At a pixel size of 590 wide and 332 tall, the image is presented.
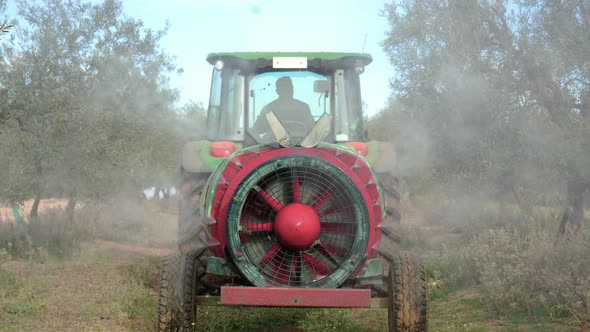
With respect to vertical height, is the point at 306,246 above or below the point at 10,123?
below

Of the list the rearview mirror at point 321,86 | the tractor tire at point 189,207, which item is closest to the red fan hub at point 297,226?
the tractor tire at point 189,207

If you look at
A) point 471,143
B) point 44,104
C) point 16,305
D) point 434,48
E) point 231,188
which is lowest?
point 16,305

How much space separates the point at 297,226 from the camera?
4699 millimetres

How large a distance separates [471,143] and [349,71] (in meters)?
3.84

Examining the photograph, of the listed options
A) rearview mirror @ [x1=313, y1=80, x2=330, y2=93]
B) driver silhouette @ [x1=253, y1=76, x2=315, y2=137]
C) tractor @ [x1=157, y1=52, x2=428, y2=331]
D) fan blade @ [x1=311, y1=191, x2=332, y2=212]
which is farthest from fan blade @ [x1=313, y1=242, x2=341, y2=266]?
rearview mirror @ [x1=313, y1=80, x2=330, y2=93]

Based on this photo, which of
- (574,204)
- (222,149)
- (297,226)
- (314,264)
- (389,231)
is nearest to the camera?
(297,226)

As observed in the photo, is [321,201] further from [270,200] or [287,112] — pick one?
[287,112]

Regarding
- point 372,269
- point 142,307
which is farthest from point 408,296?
point 142,307

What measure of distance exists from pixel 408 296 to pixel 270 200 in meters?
1.20

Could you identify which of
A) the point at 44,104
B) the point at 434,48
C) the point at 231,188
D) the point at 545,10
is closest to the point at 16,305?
the point at 231,188

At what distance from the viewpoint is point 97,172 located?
11.0 metres

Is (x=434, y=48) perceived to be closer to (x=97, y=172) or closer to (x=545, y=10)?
(x=545, y=10)

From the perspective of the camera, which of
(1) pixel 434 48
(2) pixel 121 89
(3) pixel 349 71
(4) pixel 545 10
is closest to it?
(3) pixel 349 71

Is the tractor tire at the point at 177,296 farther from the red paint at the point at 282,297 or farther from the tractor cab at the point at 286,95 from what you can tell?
the tractor cab at the point at 286,95
